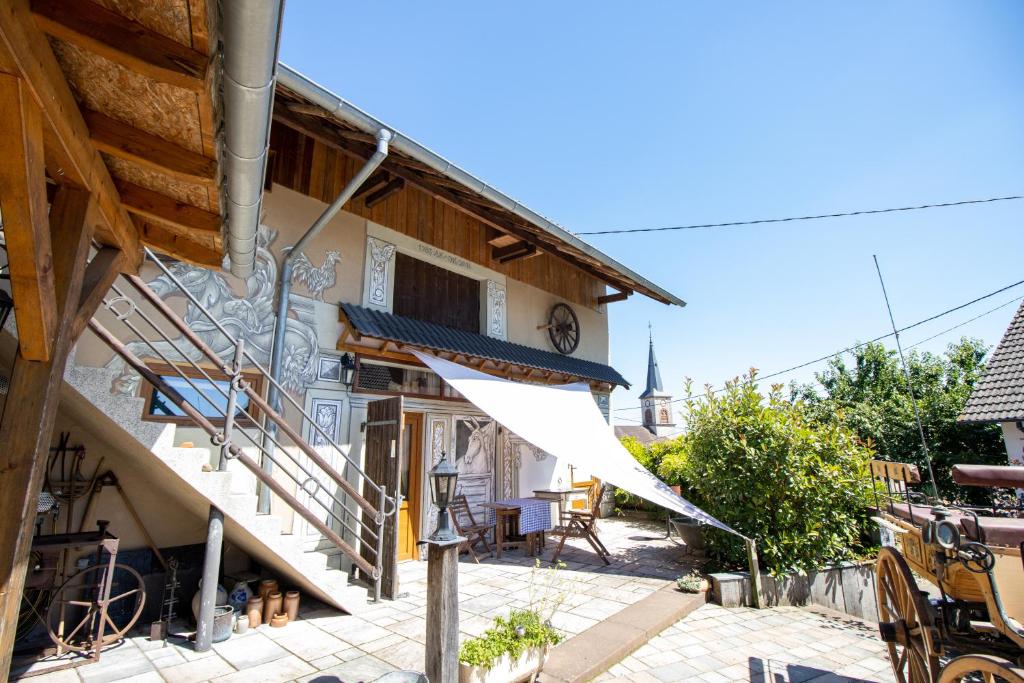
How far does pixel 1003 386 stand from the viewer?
25.1 ft

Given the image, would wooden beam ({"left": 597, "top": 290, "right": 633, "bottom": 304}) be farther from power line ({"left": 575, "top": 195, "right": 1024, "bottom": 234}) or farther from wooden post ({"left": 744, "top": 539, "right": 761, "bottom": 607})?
wooden post ({"left": 744, "top": 539, "right": 761, "bottom": 607})

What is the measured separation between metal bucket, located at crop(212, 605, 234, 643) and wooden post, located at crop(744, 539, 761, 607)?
→ 4.78 meters

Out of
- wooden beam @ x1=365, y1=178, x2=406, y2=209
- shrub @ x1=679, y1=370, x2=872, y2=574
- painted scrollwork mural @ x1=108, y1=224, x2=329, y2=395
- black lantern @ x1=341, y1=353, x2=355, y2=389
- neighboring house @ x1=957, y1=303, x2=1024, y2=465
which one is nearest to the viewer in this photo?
painted scrollwork mural @ x1=108, y1=224, x2=329, y2=395

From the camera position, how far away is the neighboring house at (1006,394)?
7.09 metres

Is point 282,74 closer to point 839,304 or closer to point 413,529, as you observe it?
point 413,529

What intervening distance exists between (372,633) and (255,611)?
1.04 meters

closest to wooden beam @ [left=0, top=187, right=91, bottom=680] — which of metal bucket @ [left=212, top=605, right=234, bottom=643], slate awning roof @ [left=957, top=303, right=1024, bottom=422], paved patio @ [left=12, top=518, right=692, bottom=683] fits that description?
paved patio @ [left=12, top=518, right=692, bottom=683]

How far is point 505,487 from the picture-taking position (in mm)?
7488

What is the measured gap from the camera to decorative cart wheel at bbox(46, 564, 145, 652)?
10.5 feet

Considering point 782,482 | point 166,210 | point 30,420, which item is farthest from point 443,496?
point 782,482

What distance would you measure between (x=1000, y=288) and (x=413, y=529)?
11577 mm

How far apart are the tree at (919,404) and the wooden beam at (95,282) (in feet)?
21.1

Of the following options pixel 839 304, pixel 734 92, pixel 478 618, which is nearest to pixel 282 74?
pixel 478 618

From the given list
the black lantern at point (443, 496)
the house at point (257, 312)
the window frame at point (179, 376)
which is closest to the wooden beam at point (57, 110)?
the house at point (257, 312)
